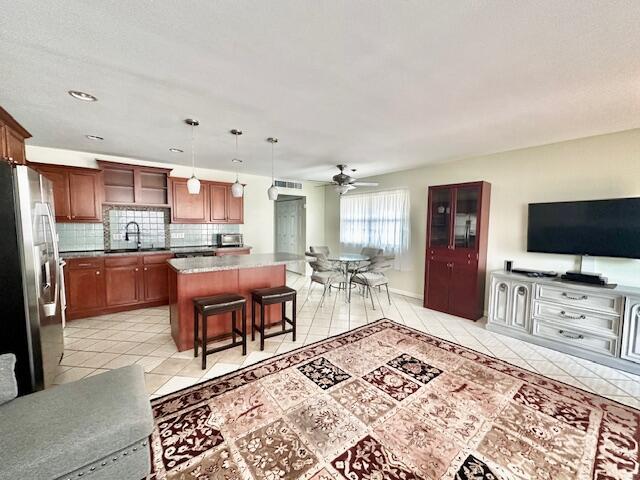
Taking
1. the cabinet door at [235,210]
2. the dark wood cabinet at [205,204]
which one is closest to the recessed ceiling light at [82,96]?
the dark wood cabinet at [205,204]

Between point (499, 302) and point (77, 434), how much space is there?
169 inches

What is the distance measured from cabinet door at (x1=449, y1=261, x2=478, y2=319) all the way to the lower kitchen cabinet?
4753 mm

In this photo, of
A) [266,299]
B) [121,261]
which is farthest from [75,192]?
[266,299]

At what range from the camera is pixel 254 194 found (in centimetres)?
602

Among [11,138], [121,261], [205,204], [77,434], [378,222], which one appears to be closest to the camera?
[77,434]

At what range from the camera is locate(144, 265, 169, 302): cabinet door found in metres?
4.26

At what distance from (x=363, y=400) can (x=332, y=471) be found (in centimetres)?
68

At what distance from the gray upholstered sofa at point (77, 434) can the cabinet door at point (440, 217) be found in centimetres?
427

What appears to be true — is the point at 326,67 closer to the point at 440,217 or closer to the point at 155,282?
the point at 440,217

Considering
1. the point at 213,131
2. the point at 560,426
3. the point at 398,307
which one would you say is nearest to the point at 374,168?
the point at 398,307

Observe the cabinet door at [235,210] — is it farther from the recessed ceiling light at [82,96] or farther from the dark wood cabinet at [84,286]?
the recessed ceiling light at [82,96]

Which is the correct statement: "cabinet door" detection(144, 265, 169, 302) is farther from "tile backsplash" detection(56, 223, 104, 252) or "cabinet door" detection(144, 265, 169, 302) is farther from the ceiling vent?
the ceiling vent

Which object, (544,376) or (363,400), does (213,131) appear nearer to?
(363,400)

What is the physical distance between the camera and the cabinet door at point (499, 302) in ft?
11.5
